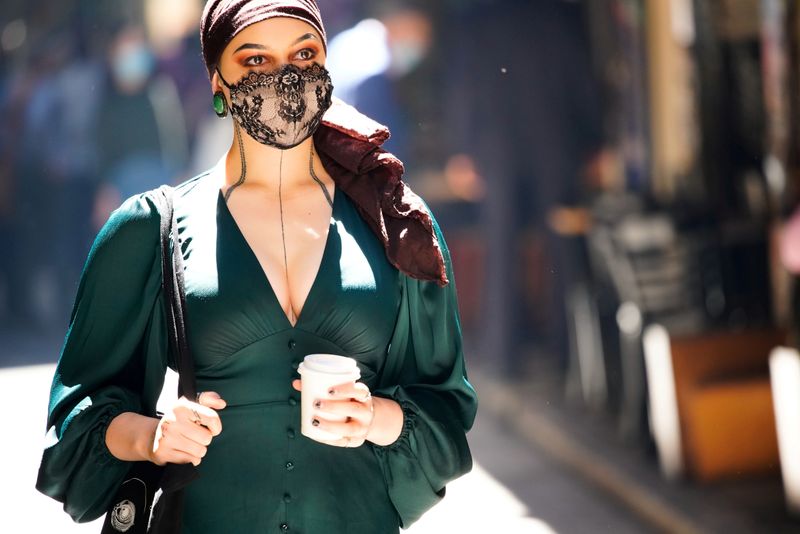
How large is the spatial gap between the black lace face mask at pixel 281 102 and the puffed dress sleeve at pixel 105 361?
25 centimetres

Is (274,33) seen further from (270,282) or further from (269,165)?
(270,282)

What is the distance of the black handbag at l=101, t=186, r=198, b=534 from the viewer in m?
2.26

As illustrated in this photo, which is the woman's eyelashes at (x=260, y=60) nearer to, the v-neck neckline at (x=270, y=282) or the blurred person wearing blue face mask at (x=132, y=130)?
the v-neck neckline at (x=270, y=282)

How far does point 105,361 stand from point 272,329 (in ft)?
1.02

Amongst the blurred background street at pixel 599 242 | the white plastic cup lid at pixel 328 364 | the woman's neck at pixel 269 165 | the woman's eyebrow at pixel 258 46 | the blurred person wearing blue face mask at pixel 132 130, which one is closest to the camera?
the white plastic cup lid at pixel 328 364

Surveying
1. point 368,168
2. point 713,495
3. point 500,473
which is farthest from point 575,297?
point 368,168

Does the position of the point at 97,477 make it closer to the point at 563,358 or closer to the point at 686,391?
the point at 686,391

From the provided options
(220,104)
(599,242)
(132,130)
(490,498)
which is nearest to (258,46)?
(220,104)

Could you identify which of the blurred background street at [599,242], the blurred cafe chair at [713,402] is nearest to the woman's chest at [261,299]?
the blurred background street at [599,242]

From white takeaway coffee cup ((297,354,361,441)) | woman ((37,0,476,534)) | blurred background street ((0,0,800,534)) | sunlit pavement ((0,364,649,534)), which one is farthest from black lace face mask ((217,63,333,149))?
sunlit pavement ((0,364,649,534))

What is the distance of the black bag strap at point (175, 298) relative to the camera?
2.27 m

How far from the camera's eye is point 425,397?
243 cm

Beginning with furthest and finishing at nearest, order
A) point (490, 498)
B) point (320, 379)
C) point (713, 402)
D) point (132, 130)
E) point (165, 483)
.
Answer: point (132, 130)
point (490, 498)
point (713, 402)
point (165, 483)
point (320, 379)

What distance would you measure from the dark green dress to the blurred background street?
124 inches
